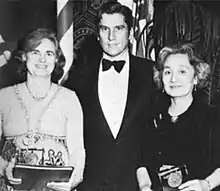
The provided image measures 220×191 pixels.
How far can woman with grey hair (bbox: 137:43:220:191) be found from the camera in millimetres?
1636

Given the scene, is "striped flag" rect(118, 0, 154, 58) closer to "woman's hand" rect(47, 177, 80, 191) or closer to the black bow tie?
the black bow tie

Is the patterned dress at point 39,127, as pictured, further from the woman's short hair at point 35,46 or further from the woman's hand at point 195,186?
the woman's hand at point 195,186

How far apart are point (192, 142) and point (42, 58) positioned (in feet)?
2.14

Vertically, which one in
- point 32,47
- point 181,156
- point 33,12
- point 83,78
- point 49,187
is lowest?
point 49,187

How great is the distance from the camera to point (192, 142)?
1.65m

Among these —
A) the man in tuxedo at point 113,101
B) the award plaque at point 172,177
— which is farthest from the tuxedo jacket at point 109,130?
the award plaque at point 172,177

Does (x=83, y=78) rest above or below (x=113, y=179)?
above

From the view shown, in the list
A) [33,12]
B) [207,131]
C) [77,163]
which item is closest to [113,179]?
[77,163]

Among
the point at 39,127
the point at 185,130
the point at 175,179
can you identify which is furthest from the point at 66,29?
the point at 175,179

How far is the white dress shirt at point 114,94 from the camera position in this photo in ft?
5.51

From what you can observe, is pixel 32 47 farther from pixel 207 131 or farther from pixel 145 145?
pixel 207 131

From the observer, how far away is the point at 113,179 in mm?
1674

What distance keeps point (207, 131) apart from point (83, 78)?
0.51 metres

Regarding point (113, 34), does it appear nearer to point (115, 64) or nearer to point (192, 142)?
point (115, 64)
